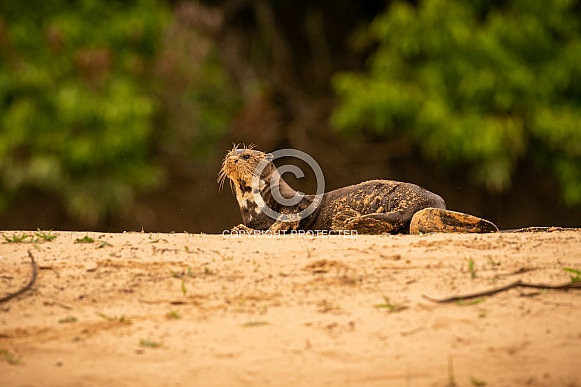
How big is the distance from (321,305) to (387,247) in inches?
34.2

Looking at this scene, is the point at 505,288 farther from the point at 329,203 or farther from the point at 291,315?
the point at 329,203

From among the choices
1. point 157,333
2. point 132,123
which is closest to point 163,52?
point 132,123

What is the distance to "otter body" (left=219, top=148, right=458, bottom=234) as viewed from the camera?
237 inches

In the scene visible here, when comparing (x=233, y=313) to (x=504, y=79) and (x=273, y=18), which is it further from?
(x=273, y=18)

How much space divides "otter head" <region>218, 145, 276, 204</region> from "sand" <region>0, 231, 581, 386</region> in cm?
149

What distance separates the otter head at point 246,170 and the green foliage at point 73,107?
4.79 m

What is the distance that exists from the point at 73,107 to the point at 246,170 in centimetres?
519

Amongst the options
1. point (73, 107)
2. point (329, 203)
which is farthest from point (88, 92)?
point (329, 203)

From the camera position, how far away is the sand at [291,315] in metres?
3.61

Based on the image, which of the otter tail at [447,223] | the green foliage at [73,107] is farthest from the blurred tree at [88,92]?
the otter tail at [447,223]

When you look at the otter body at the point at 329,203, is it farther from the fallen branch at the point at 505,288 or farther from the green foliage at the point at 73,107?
the green foliage at the point at 73,107

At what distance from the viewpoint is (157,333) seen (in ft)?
13.0

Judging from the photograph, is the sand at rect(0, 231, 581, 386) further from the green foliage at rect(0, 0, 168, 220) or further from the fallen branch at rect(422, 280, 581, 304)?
the green foliage at rect(0, 0, 168, 220)

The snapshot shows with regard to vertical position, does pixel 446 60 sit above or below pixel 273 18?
below
